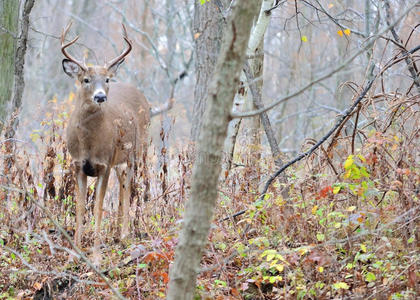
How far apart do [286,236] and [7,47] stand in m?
3.90

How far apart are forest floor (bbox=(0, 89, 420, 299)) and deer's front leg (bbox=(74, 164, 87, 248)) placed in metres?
0.14

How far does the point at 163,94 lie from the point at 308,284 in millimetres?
19535

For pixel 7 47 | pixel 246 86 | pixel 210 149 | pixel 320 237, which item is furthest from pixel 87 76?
pixel 210 149

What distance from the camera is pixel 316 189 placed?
5410mm

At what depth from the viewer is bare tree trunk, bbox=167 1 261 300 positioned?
124 inches

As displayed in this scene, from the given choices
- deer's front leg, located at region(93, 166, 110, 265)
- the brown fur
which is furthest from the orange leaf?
deer's front leg, located at region(93, 166, 110, 265)

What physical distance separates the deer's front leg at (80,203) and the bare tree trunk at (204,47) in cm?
276

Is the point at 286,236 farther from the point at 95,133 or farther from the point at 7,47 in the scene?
the point at 7,47

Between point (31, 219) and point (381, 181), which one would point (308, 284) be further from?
point (31, 219)

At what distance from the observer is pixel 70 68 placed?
710 centimetres

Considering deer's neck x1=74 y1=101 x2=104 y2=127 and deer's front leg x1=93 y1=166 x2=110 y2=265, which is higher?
deer's neck x1=74 y1=101 x2=104 y2=127

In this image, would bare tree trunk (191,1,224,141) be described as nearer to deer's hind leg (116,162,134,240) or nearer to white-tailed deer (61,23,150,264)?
deer's hind leg (116,162,134,240)

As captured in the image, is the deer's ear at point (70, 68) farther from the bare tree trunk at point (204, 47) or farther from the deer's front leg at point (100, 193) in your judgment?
the bare tree trunk at point (204, 47)

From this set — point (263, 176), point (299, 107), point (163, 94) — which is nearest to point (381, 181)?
point (263, 176)
